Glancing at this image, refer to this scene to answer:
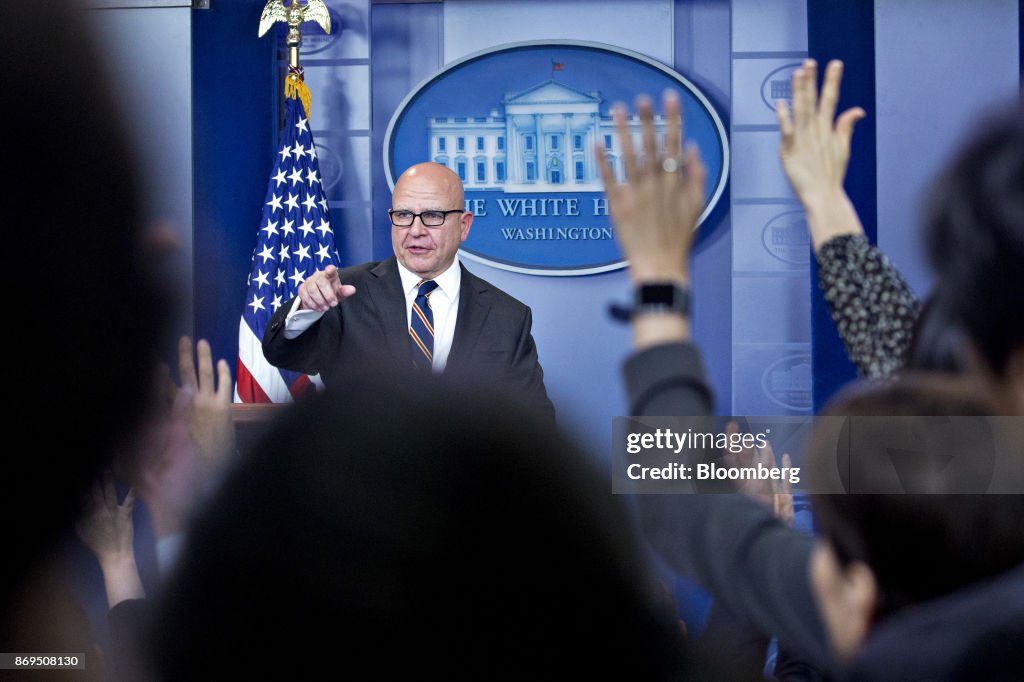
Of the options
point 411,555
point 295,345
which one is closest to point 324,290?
point 295,345

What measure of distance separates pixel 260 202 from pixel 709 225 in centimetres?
→ 103

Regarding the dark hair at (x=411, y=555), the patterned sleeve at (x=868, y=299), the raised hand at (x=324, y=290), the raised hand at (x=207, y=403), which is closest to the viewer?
the dark hair at (x=411, y=555)

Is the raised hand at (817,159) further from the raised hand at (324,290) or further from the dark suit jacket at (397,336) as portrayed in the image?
the raised hand at (324,290)

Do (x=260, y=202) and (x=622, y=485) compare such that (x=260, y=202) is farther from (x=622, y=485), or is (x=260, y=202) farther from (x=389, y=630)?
(x=389, y=630)

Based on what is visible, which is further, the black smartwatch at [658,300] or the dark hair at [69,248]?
the black smartwatch at [658,300]

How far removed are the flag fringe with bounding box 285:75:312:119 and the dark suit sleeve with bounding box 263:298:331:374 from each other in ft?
1.52

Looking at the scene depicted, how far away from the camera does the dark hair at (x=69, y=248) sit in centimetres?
38

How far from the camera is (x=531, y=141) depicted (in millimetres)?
2084

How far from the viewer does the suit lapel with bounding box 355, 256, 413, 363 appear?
215 centimetres

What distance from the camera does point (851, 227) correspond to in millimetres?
1583

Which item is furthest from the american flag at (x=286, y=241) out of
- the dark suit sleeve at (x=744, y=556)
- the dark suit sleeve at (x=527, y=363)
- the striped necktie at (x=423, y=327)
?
the dark suit sleeve at (x=744, y=556)

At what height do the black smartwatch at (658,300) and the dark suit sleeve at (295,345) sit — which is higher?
the black smartwatch at (658,300)

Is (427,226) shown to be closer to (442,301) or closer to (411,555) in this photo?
(442,301)

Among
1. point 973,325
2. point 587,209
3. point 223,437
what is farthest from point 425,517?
point 587,209
